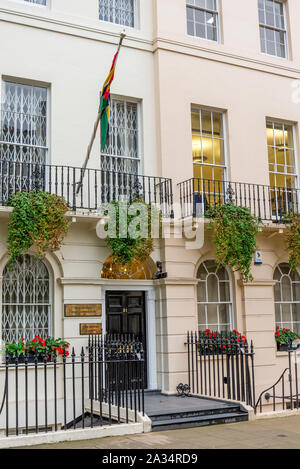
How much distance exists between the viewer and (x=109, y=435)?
Result: 8727 mm

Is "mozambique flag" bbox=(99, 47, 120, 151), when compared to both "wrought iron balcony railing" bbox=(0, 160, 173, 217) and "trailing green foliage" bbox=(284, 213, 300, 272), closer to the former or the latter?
"wrought iron balcony railing" bbox=(0, 160, 173, 217)

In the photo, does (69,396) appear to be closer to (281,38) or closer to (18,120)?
(18,120)

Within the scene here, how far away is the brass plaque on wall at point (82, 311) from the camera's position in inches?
451

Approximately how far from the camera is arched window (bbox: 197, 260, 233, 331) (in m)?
13.3

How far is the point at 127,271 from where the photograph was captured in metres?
12.8

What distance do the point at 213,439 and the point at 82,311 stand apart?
159 inches

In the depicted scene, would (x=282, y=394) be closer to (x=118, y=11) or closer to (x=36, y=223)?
(x=36, y=223)

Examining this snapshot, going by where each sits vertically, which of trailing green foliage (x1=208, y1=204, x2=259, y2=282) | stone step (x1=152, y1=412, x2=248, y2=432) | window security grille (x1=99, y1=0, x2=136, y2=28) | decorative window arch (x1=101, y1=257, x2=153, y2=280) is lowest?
stone step (x1=152, y1=412, x2=248, y2=432)

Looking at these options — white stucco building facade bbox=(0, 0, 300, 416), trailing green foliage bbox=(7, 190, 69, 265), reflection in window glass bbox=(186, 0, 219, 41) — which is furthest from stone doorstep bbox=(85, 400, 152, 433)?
reflection in window glass bbox=(186, 0, 219, 41)

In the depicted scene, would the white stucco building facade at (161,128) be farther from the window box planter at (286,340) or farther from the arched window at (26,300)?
the window box planter at (286,340)

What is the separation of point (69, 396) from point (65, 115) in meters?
5.83

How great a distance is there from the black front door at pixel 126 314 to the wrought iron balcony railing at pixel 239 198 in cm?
220

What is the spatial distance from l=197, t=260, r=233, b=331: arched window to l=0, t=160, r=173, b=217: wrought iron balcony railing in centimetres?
176

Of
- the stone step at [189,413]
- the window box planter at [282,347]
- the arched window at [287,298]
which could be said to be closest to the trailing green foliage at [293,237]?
the arched window at [287,298]
